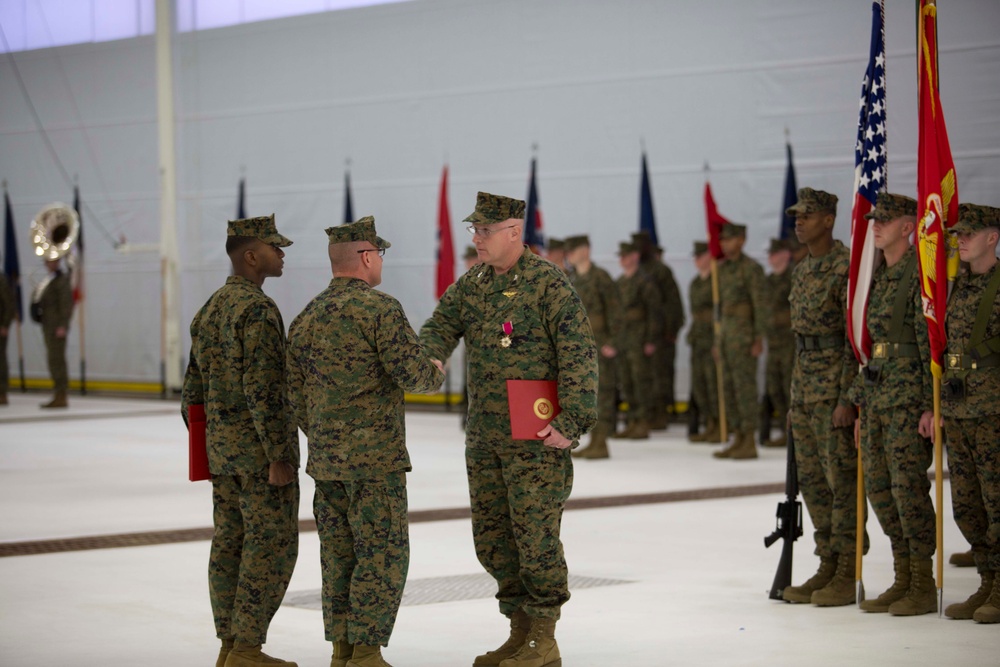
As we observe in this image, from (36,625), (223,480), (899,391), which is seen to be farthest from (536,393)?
(36,625)

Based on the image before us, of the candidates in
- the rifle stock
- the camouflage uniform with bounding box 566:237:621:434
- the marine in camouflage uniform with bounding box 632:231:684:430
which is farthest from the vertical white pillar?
the rifle stock

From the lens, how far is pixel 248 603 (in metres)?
4.85

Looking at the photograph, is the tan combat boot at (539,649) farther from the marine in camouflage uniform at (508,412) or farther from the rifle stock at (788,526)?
the rifle stock at (788,526)

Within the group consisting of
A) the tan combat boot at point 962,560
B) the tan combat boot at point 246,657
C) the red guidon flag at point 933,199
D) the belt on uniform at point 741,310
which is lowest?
the tan combat boot at point 962,560

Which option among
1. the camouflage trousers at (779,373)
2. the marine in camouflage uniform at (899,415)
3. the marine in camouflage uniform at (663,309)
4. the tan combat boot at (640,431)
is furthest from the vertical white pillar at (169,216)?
the marine in camouflage uniform at (899,415)

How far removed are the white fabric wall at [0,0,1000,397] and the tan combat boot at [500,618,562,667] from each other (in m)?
9.99

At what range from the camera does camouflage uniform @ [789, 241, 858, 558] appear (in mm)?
6121

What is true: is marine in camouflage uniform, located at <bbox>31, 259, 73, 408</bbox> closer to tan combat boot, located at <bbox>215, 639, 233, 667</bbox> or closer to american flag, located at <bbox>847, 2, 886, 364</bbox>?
american flag, located at <bbox>847, 2, 886, 364</bbox>

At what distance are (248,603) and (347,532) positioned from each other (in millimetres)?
438

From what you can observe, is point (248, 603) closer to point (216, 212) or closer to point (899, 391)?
point (899, 391)

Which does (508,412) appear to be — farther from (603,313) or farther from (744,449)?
(603,313)

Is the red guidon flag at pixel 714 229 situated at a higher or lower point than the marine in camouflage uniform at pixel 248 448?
higher

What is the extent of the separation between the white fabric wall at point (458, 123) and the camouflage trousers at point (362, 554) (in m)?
10.3

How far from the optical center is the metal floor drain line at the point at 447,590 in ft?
20.5
